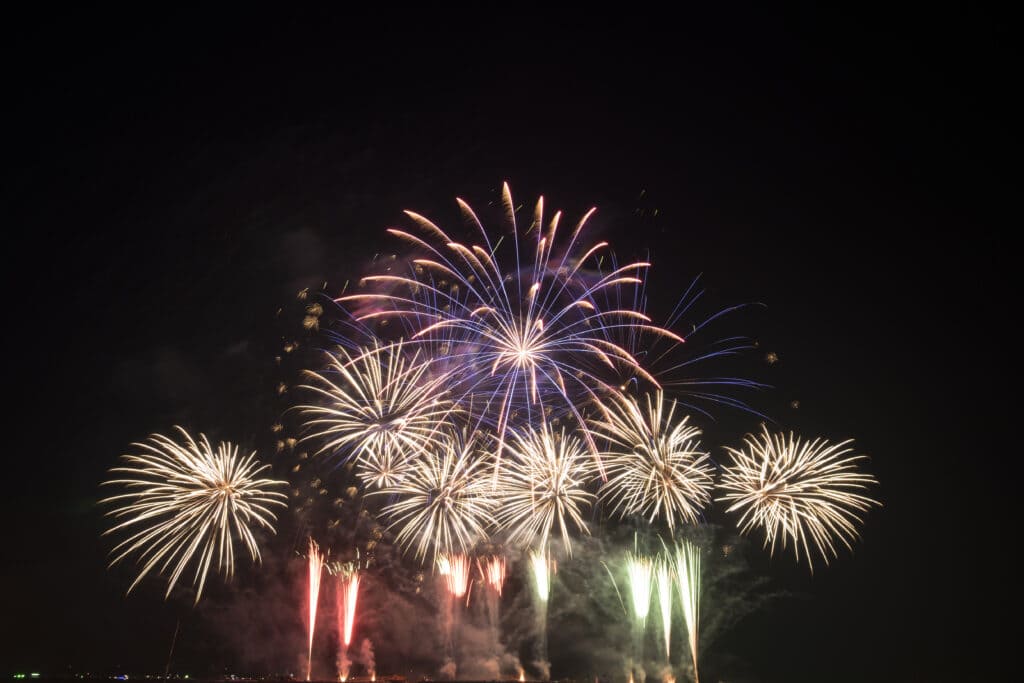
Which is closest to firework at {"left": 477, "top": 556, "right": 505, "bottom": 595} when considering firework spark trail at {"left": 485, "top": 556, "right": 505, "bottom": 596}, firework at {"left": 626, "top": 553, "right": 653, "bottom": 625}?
firework spark trail at {"left": 485, "top": 556, "right": 505, "bottom": 596}

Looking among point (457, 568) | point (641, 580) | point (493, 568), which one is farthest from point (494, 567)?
point (641, 580)

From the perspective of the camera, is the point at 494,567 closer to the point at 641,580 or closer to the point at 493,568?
the point at 493,568

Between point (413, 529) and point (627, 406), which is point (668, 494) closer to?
point (627, 406)

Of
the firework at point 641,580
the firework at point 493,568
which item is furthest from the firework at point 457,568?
the firework at point 641,580

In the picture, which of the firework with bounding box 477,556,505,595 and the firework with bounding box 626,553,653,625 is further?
the firework with bounding box 477,556,505,595

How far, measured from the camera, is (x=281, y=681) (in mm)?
72750

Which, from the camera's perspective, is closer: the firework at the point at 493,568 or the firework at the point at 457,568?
the firework at the point at 457,568

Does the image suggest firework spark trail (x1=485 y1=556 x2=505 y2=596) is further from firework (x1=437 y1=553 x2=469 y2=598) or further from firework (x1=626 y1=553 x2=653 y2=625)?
firework (x1=626 y1=553 x2=653 y2=625)

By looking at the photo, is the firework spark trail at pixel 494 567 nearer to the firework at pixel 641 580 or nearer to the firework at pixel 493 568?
the firework at pixel 493 568

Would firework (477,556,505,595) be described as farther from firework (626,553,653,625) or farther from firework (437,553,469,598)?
firework (626,553,653,625)

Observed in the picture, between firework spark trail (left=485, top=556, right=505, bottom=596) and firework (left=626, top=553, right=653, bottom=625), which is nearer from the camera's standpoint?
firework (left=626, top=553, right=653, bottom=625)

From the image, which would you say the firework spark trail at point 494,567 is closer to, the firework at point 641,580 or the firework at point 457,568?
the firework at point 457,568

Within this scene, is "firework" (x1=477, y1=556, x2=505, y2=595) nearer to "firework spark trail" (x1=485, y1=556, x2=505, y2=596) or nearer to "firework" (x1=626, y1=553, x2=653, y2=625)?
"firework spark trail" (x1=485, y1=556, x2=505, y2=596)

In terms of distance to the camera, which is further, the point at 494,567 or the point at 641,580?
the point at 494,567
